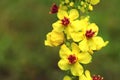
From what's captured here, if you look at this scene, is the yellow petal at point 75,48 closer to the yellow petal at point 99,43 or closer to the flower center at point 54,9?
the yellow petal at point 99,43

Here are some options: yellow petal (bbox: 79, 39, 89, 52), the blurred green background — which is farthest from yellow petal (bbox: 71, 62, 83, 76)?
the blurred green background

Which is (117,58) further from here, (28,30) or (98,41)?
(98,41)

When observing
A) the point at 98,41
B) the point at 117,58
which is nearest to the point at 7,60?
the point at 117,58

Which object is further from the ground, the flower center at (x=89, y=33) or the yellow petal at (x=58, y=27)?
the yellow petal at (x=58, y=27)

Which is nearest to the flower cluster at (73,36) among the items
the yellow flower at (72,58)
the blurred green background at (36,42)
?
the yellow flower at (72,58)

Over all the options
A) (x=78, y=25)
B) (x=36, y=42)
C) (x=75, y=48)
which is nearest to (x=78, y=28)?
(x=78, y=25)

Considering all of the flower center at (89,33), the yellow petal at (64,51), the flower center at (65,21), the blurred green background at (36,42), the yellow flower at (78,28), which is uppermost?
the flower center at (65,21)

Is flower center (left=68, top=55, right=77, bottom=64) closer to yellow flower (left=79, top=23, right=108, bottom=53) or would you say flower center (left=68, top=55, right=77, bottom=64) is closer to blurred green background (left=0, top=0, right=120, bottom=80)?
yellow flower (left=79, top=23, right=108, bottom=53)

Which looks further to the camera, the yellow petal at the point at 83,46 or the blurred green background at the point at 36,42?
the blurred green background at the point at 36,42
